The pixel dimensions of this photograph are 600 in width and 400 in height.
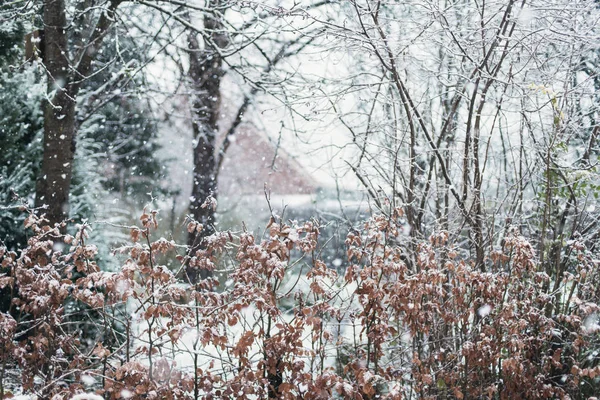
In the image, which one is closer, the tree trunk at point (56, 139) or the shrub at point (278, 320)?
the shrub at point (278, 320)

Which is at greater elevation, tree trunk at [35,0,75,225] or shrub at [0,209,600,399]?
tree trunk at [35,0,75,225]

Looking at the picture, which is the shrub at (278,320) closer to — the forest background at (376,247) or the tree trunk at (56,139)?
the forest background at (376,247)

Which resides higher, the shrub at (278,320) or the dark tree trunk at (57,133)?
the dark tree trunk at (57,133)

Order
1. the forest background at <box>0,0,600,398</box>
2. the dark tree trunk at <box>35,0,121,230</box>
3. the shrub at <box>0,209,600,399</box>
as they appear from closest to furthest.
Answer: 1. the shrub at <box>0,209,600,399</box>
2. the forest background at <box>0,0,600,398</box>
3. the dark tree trunk at <box>35,0,121,230</box>

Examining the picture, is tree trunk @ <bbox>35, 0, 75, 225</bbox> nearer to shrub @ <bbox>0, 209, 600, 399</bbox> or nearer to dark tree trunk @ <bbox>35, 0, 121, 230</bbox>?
dark tree trunk @ <bbox>35, 0, 121, 230</bbox>

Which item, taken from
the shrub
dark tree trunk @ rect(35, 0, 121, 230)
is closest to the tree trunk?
dark tree trunk @ rect(35, 0, 121, 230)

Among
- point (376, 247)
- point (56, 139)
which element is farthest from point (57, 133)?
point (376, 247)

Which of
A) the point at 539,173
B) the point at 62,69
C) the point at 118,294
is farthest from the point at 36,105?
the point at 539,173

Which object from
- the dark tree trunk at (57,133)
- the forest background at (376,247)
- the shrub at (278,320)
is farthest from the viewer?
the dark tree trunk at (57,133)

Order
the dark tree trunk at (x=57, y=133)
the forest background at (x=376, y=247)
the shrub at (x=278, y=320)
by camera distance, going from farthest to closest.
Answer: the dark tree trunk at (x=57, y=133) → the forest background at (x=376, y=247) → the shrub at (x=278, y=320)

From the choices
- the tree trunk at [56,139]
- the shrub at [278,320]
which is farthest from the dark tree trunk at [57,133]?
the shrub at [278,320]

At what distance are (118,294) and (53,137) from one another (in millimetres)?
2914

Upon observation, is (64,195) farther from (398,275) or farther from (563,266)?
(563,266)

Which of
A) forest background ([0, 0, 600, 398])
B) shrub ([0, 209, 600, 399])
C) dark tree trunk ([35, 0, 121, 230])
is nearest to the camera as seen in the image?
shrub ([0, 209, 600, 399])
